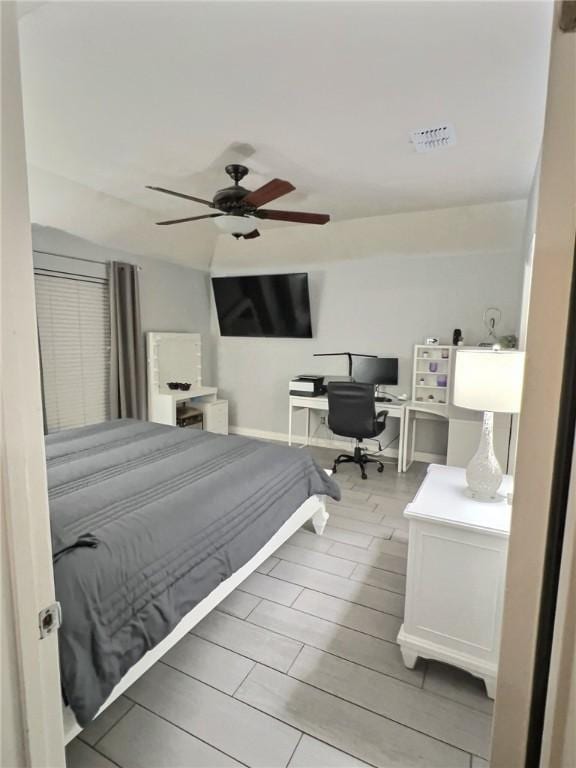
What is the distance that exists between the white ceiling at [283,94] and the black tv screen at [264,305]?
64.6 inches

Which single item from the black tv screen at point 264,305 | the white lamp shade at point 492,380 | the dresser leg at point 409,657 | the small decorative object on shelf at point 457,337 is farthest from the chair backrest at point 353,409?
the dresser leg at point 409,657

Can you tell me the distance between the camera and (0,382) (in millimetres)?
673

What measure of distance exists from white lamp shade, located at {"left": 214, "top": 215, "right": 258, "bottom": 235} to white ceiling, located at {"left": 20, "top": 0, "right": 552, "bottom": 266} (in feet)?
1.23

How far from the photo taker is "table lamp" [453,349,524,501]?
153 centimetres

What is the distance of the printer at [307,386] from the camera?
4.61 metres

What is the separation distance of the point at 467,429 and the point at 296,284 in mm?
2510

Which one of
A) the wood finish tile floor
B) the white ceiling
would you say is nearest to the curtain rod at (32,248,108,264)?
the white ceiling

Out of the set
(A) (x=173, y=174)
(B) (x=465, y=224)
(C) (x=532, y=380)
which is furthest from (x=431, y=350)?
(C) (x=532, y=380)

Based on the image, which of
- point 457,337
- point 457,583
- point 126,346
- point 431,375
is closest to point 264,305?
point 126,346

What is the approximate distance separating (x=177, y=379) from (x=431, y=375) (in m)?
3.04

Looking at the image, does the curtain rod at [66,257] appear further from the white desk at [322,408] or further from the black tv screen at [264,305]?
the white desk at [322,408]

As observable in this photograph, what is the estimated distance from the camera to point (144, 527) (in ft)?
5.19

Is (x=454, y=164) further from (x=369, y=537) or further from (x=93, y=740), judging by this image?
(x=93, y=740)

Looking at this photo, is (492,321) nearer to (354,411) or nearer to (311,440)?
(354,411)
